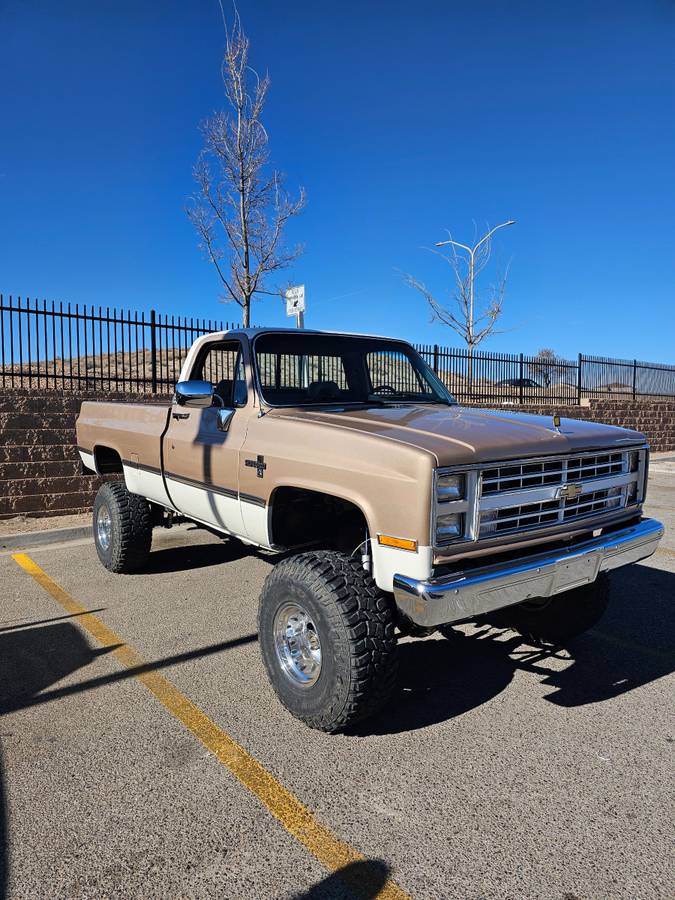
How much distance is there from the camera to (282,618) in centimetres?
336

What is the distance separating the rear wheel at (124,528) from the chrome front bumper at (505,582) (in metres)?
3.50

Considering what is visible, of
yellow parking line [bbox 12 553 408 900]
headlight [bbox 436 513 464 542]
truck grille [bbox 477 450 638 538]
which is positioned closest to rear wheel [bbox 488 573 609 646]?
truck grille [bbox 477 450 638 538]

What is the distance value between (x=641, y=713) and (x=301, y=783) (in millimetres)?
1895

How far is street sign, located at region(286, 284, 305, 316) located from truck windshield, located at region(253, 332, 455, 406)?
4.26 metres

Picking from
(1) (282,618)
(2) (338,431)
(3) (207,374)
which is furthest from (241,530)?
(3) (207,374)

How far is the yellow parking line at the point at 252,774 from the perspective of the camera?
2330mm

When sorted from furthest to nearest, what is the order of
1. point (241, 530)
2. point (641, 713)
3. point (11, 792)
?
point (241, 530) < point (641, 713) < point (11, 792)

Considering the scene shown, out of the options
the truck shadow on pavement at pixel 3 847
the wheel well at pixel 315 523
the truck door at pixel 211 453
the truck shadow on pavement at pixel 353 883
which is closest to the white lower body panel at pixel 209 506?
the truck door at pixel 211 453

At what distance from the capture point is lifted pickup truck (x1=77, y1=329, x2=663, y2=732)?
112 inches

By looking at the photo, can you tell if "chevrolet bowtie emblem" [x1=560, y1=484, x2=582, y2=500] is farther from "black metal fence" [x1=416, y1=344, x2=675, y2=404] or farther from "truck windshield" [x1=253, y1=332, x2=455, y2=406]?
"black metal fence" [x1=416, y1=344, x2=675, y2=404]

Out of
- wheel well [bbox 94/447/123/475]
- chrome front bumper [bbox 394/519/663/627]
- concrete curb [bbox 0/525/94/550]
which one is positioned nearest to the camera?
chrome front bumper [bbox 394/519/663/627]

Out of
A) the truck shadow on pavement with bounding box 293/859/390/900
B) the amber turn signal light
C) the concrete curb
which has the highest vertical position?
the amber turn signal light

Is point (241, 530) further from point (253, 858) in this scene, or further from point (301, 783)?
point (253, 858)

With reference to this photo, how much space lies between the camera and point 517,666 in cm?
400
